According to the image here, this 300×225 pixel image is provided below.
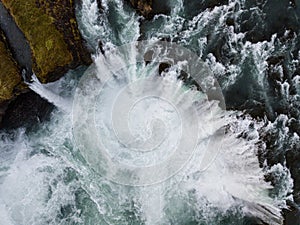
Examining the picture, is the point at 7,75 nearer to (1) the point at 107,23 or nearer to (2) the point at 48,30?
(2) the point at 48,30

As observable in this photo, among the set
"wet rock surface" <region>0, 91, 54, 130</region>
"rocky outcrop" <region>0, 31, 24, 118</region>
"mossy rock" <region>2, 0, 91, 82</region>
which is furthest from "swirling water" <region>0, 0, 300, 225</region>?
"rocky outcrop" <region>0, 31, 24, 118</region>

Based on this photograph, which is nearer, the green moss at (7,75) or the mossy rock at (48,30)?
the mossy rock at (48,30)

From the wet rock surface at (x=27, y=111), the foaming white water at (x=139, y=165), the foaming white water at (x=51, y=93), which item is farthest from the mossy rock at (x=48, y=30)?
the foaming white water at (x=139, y=165)

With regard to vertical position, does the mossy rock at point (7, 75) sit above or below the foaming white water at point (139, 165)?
above

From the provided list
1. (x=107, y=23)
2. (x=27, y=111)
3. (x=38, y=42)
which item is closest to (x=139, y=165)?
(x=27, y=111)

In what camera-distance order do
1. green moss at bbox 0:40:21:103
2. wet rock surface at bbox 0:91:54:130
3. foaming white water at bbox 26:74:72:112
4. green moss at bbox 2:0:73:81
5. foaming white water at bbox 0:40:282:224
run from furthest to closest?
1. wet rock surface at bbox 0:91:54:130
2. foaming white water at bbox 26:74:72:112
3. green moss at bbox 0:40:21:103
4. green moss at bbox 2:0:73:81
5. foaming white water at bbox 0:40:282:224

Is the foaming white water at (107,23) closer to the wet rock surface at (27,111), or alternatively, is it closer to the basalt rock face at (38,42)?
the basalt rock face at (38,42)

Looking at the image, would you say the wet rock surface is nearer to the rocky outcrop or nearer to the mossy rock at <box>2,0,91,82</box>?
the rocky outcrop

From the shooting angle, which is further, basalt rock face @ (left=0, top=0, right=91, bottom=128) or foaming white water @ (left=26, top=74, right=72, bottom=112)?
foaming white water @ (left=26, top=74, right=72, bottom=112)
